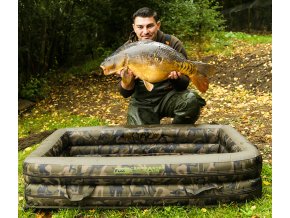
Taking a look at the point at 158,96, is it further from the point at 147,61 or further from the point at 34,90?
the point at 34,90

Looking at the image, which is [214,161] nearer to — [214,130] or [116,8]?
[214,130]

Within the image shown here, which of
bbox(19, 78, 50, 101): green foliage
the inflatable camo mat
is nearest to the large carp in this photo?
the inflatable camo mat

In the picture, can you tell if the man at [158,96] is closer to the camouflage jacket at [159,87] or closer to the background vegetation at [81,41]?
the camouflage jacket at [159,87]

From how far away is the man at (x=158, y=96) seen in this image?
3.65 m

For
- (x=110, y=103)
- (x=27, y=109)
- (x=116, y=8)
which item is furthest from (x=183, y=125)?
(x=116, y=8)

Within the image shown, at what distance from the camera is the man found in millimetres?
3648

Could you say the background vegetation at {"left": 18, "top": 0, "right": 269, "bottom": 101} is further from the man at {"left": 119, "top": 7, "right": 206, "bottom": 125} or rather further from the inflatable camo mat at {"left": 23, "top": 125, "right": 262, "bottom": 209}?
the inflatable camo mat at {"left": 23, "top": 125, "right": 262, "bottom": 209}

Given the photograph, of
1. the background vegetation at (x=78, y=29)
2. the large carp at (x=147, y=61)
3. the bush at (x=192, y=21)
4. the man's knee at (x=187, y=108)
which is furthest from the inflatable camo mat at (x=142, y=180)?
the bush at (x=192, y=21)

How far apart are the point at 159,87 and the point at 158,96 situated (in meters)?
0.10

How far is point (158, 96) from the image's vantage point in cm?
396

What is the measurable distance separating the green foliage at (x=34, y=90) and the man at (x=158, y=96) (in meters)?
4.53

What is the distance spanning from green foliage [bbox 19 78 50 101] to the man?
178 inches

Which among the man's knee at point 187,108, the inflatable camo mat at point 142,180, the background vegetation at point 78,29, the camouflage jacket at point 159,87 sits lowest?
the inflatable camo mat at point 142,180

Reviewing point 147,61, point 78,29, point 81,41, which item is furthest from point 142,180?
point 81,41
